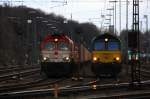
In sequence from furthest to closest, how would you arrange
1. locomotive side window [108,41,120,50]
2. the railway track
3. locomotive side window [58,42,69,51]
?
locomotive side window [108,41,120,50], locomotive side window [58,42,69,51], the railway track

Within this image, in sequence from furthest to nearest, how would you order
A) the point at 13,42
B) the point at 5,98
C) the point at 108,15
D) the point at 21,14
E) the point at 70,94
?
the point at 21,14, the point at 13,42, the point at 108,15, the point at 70,94, the point at 5,98

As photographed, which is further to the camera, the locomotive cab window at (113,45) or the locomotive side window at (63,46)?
the locomotive cab window at (113,45)

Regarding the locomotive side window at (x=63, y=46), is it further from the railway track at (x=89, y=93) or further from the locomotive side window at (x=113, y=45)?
the railway track at (x=89, y=93)

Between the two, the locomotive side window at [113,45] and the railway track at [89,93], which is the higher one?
the locomotive side window at [113,45]

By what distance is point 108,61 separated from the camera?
1432 inches

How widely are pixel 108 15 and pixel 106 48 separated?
153ft

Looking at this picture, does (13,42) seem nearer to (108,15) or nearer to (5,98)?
(108,15)

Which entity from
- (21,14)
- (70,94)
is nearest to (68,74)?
(70,94)

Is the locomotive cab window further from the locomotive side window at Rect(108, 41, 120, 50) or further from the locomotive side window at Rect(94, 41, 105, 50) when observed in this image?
the locomotive side window at Rect(94, 41, 105, 50)

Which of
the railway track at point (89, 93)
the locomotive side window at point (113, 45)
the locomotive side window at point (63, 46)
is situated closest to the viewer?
the railway track at point (89, 93)

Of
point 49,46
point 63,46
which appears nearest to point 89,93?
point 63,46

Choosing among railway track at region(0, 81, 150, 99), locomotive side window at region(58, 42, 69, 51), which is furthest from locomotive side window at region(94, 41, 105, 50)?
railway track at region(0, 81, 150, 99)

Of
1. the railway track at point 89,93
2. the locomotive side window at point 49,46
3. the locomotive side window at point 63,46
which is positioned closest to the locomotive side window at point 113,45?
the locomotive side window at point 63,46

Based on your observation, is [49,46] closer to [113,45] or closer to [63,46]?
[63,46]
